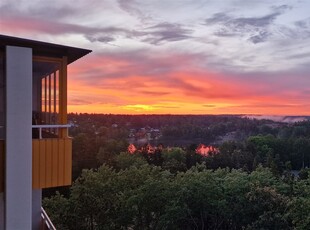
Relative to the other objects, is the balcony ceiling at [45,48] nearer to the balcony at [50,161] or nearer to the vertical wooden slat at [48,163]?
the balcony at [50,161]

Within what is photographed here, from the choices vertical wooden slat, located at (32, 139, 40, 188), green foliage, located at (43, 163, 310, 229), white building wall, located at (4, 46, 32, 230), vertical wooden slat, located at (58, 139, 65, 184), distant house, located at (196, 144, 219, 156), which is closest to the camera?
white building wall, located at (4, 46, 32, 230)

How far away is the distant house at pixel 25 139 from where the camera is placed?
14.0 feet

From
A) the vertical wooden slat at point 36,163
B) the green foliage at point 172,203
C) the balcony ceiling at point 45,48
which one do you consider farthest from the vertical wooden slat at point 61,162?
the green foliage at point 172,203

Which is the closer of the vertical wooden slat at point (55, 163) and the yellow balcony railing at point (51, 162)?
the yellow balcony railing at point (51, 162)

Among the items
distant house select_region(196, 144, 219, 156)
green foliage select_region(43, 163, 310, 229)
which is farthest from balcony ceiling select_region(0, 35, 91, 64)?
distant house select_region(196, 144, 219, 156)

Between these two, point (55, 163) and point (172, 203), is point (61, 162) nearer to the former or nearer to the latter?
point (55, 163)

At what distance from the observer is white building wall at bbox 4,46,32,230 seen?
4.26m

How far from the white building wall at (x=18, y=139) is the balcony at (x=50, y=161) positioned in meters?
0.15

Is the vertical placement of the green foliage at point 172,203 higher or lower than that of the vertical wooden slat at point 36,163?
lower

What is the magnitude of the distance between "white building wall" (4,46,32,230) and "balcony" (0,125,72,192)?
153mm

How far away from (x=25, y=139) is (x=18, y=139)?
0.08m

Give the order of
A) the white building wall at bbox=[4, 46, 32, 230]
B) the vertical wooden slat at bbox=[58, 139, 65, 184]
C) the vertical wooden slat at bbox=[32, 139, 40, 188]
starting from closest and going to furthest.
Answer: the white building wall at bbox=[4, 46, 32, 230] < the vertical wooden slat at bbox=[32, 139, 40, 188] < the vertical wooden slat at bbox=[58, 139, 65, 184]

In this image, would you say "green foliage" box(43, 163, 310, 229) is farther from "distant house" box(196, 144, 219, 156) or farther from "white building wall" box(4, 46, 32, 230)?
"distant house" box(196, 144, 219, 156)

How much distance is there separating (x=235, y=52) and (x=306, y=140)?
4251 centimetres
